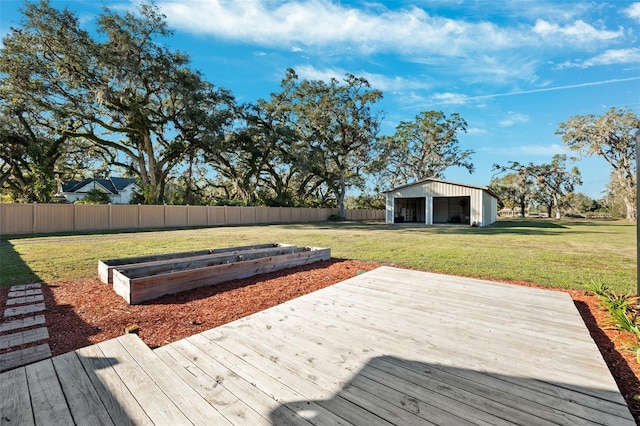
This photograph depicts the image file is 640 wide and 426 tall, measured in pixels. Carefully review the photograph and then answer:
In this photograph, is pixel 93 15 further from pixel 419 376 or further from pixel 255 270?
pixel 419 376

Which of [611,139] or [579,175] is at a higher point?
[611,139]

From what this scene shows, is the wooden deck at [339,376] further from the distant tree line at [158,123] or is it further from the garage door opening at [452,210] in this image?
the garage door opening at [452,210]

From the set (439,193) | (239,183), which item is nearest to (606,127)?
(439,193)

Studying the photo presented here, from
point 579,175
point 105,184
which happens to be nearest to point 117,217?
point 105,184

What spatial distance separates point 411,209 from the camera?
2700cm

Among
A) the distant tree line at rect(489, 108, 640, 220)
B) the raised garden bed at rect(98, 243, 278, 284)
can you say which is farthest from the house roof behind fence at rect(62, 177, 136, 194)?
the distant tree line at rect(489, 108, 640, 220)

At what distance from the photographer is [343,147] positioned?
26.5 metres

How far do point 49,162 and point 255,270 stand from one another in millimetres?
19159

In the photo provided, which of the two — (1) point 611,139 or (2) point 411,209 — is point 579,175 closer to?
(1) point 611,139

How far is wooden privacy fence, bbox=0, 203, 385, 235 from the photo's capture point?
12383 mm

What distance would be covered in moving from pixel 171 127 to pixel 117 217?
722 cm

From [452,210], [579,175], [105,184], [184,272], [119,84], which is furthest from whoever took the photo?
[579,175]

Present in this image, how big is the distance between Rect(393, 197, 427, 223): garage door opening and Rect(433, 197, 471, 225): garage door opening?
1.27m

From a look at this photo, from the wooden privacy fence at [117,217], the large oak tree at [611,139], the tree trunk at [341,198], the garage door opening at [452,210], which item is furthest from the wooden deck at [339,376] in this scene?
the large oak tree at [611,139]
